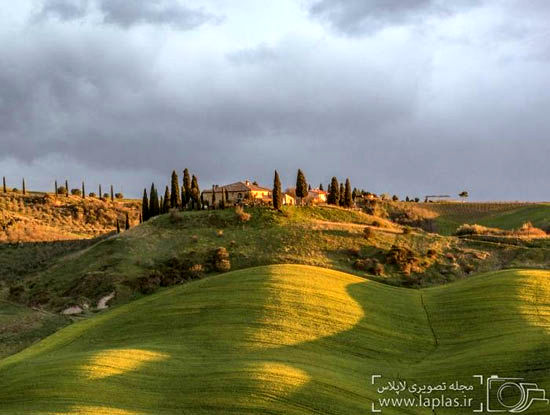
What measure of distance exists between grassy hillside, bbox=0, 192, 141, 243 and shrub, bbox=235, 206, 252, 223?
125 feet

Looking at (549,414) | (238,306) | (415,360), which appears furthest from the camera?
(238,306)

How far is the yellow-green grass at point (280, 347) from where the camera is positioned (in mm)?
30172

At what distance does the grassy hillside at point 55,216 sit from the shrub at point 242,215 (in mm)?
38170

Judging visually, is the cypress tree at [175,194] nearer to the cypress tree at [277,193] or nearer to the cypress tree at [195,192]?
the cypress tree at [195,192]

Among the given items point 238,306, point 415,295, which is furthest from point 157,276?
point 415,295

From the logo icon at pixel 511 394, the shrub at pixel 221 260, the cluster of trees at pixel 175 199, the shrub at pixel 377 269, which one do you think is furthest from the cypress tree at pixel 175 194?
the logo icon at pixel 511 394

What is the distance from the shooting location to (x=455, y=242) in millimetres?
83125

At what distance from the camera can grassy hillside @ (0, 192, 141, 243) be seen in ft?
379

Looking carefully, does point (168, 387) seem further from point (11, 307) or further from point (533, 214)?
point (533, 214)

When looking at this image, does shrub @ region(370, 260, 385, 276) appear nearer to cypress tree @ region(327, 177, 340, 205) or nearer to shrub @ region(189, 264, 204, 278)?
shrub @ region(189, 264, 204, 278)

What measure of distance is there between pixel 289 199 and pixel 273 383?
3857 inches

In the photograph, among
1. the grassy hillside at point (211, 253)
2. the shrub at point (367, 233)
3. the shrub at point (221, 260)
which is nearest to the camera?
the grassy hillside at point (211, 253)

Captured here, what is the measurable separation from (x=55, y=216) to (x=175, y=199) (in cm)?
4481

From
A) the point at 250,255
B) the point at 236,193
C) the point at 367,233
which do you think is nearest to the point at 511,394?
the point at 250,255
